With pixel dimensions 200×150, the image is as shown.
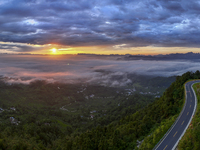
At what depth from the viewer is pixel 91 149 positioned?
5519cm

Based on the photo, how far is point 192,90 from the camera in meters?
63.2

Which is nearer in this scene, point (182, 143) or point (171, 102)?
point (182, 143)

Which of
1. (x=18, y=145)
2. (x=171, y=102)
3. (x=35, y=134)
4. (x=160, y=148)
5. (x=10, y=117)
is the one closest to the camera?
(x=160, y=148)

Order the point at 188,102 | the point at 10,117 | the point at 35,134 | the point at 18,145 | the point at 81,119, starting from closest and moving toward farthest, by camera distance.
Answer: the point at 188,102 → the point at 18,145 → the point at 35,134 → the point at 10,117 → the point at 81,119

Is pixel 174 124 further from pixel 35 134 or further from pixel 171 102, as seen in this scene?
pixel 35 134

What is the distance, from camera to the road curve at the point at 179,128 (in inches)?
1364

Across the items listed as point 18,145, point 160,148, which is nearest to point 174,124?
point 160,148

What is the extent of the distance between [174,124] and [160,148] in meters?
11.6

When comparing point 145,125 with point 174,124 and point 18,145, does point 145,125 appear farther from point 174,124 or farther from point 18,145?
point 18,145

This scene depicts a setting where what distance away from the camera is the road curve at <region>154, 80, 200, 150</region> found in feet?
114

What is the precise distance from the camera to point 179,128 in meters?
39.4

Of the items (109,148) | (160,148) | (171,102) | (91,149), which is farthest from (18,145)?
(171,102)

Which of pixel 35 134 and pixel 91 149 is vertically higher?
pixel 91 149

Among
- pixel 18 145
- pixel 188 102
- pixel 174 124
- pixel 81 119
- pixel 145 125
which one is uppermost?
pixel 188 102
